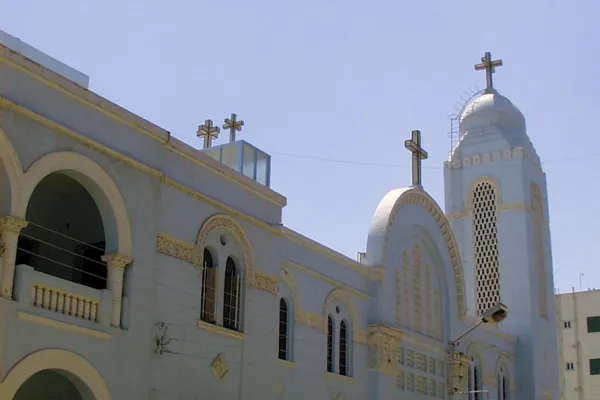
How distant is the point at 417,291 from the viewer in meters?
25.0

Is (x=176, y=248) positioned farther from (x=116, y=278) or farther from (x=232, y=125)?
A: (x=232, y=125)

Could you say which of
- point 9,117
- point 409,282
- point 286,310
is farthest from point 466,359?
point 9,117

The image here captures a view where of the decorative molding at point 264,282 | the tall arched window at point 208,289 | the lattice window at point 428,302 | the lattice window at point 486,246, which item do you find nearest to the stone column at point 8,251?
the tall arched window at point 208,289

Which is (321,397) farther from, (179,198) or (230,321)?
(179,198)

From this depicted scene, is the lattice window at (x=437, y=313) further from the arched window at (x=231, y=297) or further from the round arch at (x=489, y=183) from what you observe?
the arched window at (x=231, y=297)

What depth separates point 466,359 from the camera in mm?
26297

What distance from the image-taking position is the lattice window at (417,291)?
24.7 meters

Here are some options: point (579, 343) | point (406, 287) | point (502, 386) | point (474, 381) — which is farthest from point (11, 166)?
point (579, 343)

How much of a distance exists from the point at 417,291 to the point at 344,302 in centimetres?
381

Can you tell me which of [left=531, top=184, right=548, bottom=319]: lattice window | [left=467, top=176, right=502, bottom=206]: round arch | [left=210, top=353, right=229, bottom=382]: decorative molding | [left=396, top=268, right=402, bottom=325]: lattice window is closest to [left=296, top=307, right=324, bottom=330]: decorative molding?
[left=396, top=268, right=402, bottom=325]: lattice window

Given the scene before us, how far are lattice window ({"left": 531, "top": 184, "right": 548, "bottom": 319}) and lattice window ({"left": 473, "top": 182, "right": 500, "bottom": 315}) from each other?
165 cm

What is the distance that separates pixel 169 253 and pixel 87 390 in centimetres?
285

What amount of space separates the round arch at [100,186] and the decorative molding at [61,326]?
133cm

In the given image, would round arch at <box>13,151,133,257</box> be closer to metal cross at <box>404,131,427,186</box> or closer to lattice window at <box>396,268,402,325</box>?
lattice window at <box>396,268,402,325</box>
